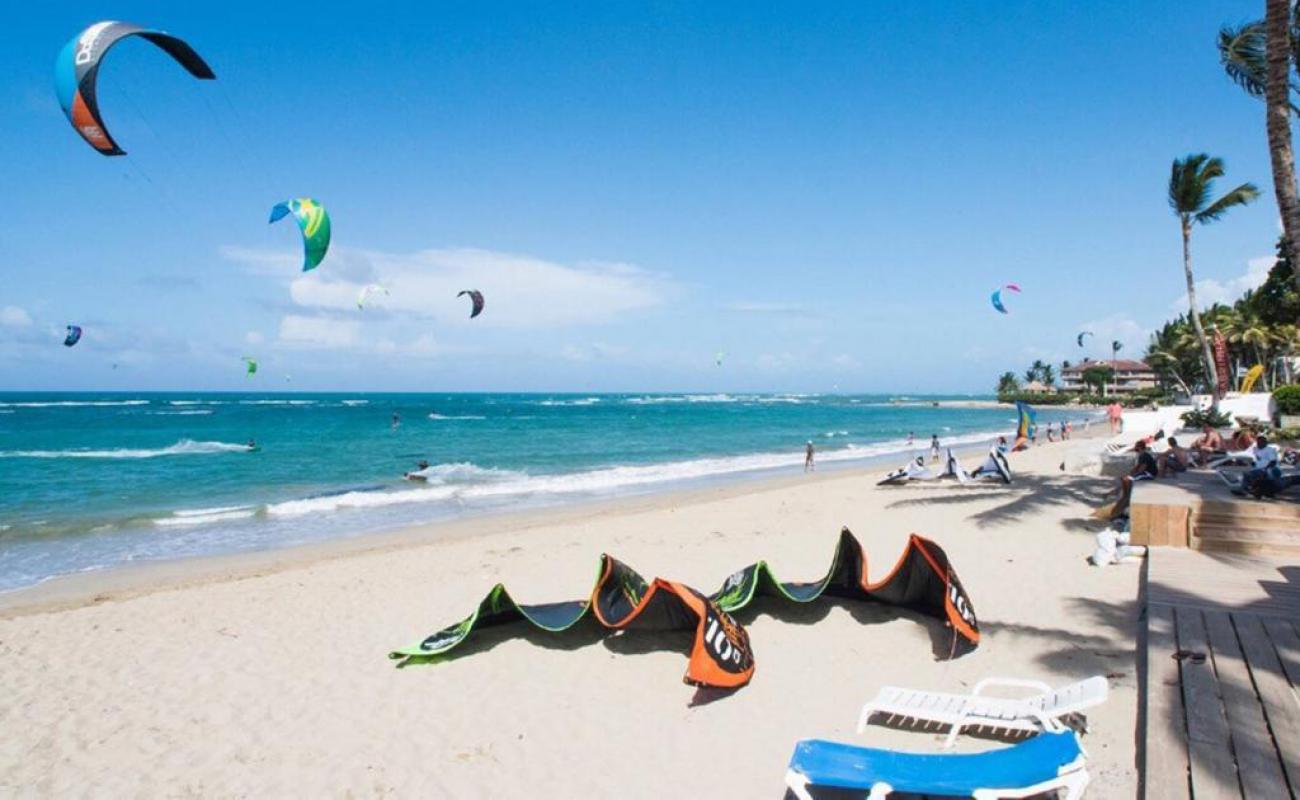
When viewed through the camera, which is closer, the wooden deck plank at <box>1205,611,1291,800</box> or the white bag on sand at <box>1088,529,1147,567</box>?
the wooden deck plank at <box>1205,611,1291,800</box>

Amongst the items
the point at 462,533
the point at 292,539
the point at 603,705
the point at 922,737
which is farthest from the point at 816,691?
the point at 292,539

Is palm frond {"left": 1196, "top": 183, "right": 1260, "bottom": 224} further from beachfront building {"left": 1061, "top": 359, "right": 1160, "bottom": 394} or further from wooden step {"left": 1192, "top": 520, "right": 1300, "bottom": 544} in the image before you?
beachfront building {"left": 1061, "top": 359, "right": 1160, "bottom": 394}

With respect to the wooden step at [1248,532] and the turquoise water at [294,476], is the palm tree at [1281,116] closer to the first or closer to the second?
the wooden step at [1248,532]

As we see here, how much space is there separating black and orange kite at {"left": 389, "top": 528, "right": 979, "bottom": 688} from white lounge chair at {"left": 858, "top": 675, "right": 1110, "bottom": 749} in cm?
122

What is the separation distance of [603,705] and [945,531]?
7.89 metres

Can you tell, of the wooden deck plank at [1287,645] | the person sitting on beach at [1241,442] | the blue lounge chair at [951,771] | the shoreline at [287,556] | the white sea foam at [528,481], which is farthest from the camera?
the white sea foam at [528,481]

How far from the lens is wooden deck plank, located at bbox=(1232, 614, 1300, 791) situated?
3.58m

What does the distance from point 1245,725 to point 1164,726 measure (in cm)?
37

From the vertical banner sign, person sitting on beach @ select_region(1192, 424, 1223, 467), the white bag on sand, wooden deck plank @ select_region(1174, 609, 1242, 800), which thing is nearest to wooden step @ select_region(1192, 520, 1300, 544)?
the white bag on sand

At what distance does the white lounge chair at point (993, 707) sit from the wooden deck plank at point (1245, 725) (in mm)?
651

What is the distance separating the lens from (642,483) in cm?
2462

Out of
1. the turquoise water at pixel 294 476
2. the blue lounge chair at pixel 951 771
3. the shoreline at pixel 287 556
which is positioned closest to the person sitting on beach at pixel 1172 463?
the shoreline at pixel 287 556

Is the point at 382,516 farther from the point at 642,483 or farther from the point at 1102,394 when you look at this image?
the point at 1102,394

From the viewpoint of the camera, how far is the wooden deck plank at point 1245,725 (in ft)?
11.0
